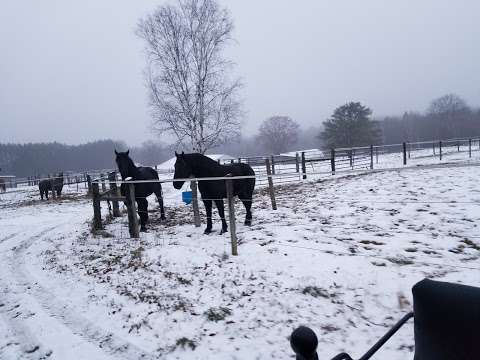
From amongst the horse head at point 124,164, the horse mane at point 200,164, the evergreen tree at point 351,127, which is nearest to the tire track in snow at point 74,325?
the horse head at point 124,164

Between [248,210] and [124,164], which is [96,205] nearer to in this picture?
[124,164]

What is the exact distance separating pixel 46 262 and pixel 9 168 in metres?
120

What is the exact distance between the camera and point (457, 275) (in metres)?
3.79

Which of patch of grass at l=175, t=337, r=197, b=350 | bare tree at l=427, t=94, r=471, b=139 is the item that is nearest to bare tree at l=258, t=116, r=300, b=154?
bare tree at l=427, t=94, r=471, b=139

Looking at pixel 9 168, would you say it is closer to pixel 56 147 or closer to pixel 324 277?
pixel 56 147

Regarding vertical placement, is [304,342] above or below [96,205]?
above

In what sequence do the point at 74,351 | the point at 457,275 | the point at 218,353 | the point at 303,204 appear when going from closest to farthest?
1. the point at 218,353
2. the point at 74,351
3. the point at 457,275
4. the point at 303,204

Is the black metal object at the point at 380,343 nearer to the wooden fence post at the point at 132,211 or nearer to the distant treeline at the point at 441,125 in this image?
the wooden fence post at the point at 132,211

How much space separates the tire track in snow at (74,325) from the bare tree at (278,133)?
225 ft

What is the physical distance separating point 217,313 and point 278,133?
234ft

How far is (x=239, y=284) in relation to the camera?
419 centimetres

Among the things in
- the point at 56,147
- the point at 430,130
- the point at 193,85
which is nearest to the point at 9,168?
the point at 56,147

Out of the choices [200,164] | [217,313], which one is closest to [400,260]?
[217,313]

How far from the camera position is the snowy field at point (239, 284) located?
3.11m
